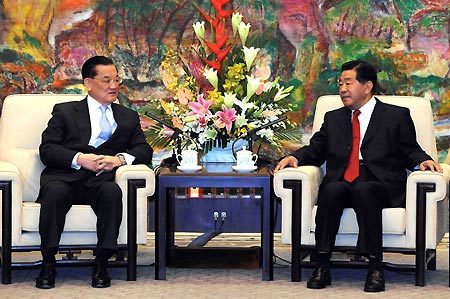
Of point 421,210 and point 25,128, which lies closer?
point 421,210

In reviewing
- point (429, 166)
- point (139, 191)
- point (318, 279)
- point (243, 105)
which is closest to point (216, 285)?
point (318, 279)

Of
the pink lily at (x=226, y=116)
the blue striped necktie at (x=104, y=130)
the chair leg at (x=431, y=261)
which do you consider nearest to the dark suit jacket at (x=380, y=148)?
the pink lily at (x=226, y=116)

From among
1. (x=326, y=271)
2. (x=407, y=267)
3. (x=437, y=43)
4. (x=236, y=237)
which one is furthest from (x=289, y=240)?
(x=437, y=43)

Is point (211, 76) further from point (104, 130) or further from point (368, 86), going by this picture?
point (368, 86)

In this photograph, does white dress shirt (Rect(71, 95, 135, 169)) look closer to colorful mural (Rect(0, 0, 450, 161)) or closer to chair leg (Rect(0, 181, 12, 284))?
chair leg (Rect(0, 181, 12, 284))

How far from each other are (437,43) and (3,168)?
3098 millimetres

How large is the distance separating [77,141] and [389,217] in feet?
6.12

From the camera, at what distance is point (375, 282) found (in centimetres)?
538

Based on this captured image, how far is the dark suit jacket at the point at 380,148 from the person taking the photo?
575cm

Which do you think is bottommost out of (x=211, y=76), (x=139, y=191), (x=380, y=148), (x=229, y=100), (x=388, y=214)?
(x=388, y=214)

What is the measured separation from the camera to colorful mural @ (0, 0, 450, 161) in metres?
6.92

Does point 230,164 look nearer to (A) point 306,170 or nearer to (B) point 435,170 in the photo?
(A) point 306,170

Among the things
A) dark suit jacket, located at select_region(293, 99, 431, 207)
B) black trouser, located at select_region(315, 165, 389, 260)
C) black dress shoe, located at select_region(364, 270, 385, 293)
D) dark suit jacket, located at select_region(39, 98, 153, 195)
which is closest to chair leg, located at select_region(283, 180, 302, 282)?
black trouser, located at select_region(315, 165, 389, 260)

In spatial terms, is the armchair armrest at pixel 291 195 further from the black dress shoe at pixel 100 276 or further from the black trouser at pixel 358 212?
the black dress shoe at pixel 100 276
